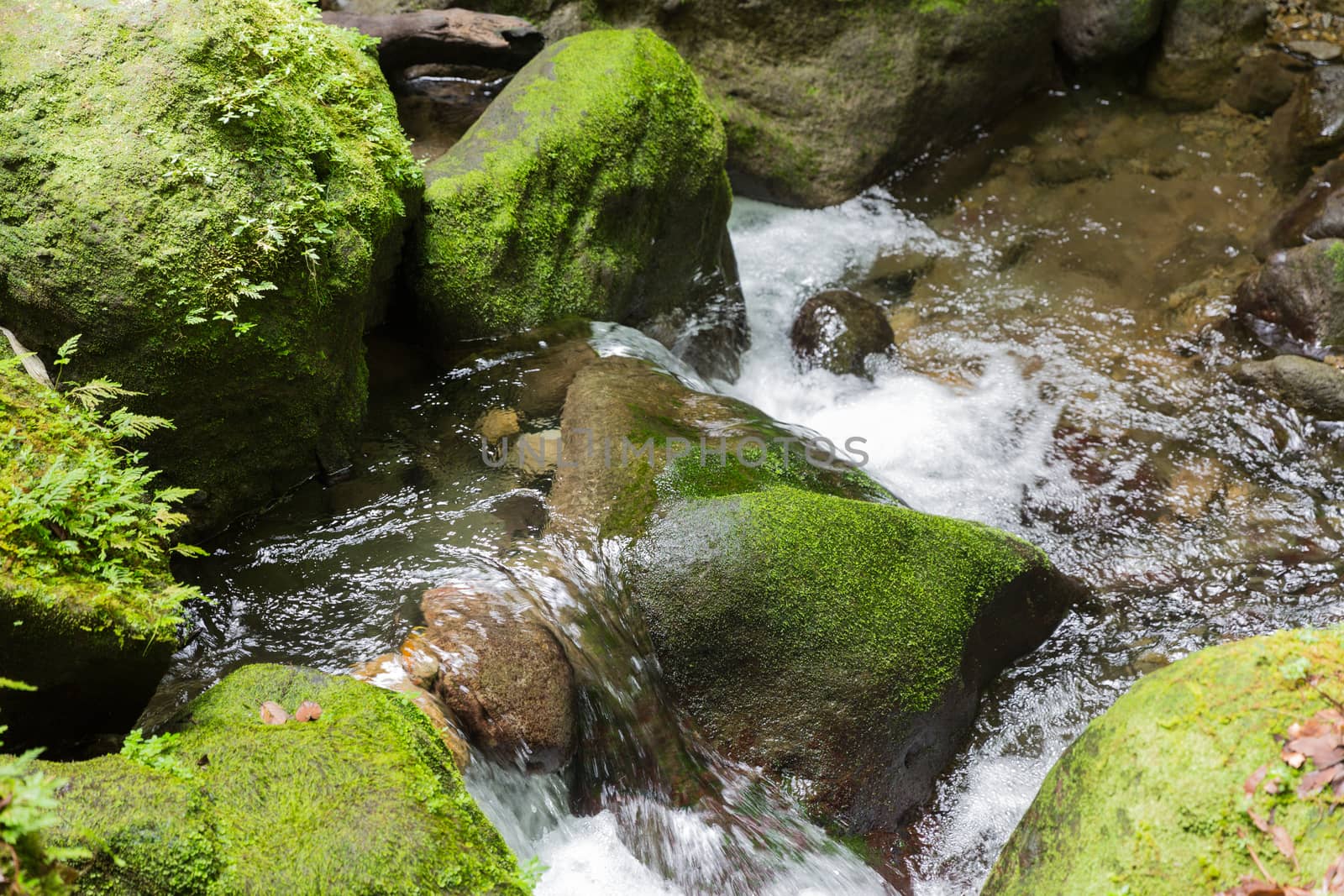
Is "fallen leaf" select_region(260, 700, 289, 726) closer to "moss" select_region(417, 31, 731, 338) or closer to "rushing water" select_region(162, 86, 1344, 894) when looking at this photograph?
"rushing water" select_region(162, 86, 1344, 894)

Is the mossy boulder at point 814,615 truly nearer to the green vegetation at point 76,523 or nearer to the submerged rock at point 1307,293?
the green vegetation at point 76,523

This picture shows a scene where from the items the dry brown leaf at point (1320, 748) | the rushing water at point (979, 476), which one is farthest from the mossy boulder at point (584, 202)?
the dry brown leaf at point (1320, 748)

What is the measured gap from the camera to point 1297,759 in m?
2.65

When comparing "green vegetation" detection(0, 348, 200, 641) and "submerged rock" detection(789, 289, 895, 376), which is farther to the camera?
"submerged rock" detection(789, 289, 895, 376)

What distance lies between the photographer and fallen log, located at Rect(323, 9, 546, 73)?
698 cm

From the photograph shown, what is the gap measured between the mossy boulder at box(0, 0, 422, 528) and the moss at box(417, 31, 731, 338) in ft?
2.38

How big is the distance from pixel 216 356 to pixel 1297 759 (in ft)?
14.5

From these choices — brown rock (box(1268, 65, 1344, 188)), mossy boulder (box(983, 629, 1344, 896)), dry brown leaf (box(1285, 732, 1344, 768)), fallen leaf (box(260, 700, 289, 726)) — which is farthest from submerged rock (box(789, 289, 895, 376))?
fallen leaf (box(260, 700, 289, 726))

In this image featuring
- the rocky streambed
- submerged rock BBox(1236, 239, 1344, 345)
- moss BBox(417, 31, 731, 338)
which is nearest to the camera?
the rocky streambed

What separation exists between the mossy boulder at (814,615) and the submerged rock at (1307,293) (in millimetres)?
4068

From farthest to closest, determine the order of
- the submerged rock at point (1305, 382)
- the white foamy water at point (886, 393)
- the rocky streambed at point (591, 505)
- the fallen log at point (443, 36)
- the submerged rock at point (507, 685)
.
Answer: the fallen log at point (443, 36) < the submerged rock at point (1305, 382) < the white foamy water at point (886, 393) < the submerged rock at point (507, 685) < the rocky streambed at point (591, 505)

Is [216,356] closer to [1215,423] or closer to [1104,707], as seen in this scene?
[1104,707]

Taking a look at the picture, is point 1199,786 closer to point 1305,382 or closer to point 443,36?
point 1305,382

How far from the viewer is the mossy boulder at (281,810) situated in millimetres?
2357
